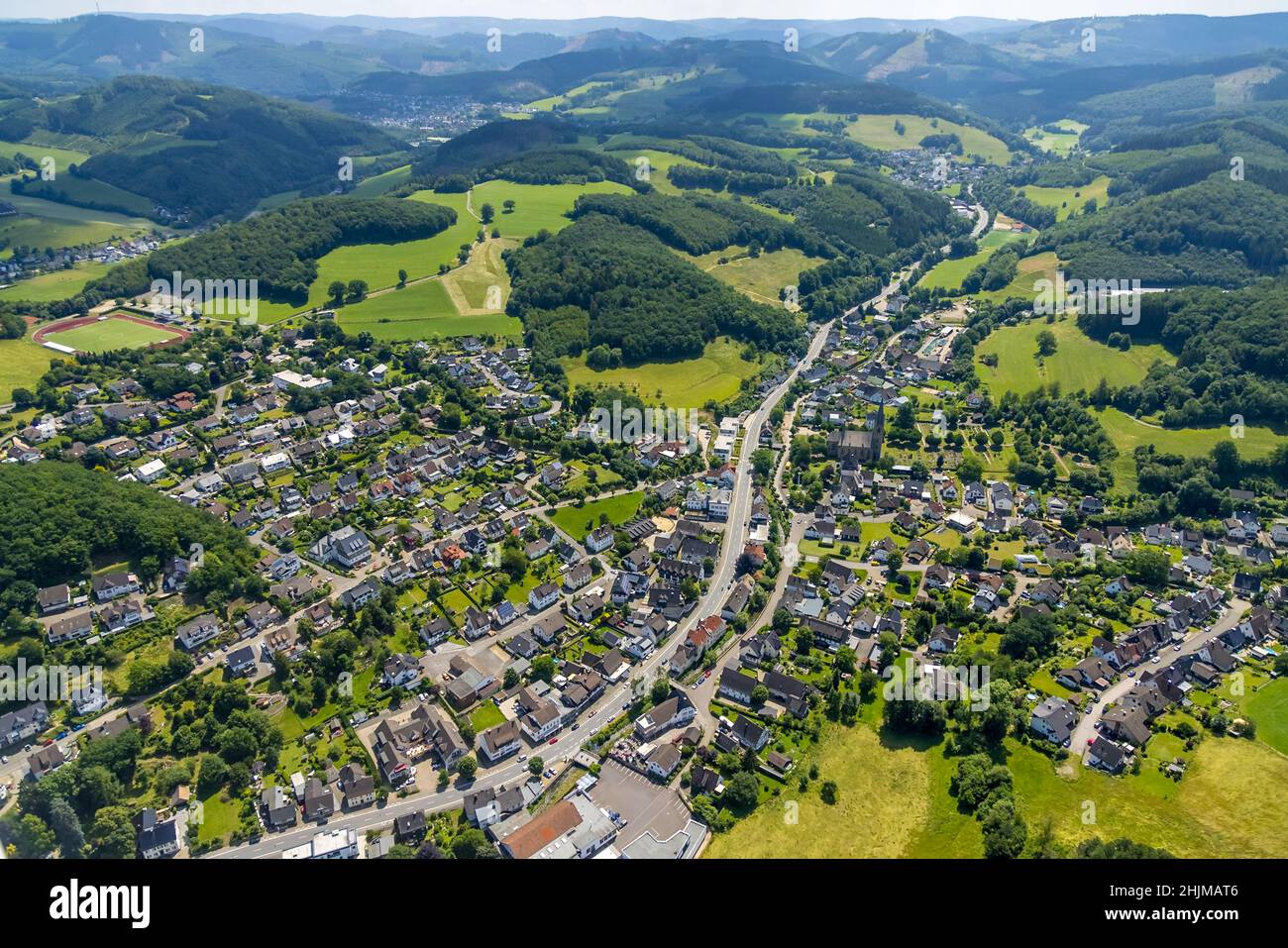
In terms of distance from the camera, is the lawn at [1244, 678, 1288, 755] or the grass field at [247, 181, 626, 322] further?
the grass field at [247, 181, 626, 322]

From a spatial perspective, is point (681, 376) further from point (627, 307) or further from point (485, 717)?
point (485, 717)

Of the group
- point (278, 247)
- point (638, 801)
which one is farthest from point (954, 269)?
point (638, 801)

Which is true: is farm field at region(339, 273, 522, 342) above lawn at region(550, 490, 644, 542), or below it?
above

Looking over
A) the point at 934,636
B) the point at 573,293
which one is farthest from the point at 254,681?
the point at 573,293

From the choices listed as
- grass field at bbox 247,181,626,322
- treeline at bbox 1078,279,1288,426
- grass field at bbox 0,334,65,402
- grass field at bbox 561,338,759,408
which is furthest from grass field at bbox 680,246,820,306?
grass field at bbox 0,334,65,402

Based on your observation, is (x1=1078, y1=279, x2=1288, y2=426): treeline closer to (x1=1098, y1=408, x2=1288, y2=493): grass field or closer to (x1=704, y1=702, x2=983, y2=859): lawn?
(x1=1098, y1=408, x2=1288, y2=493): grass field

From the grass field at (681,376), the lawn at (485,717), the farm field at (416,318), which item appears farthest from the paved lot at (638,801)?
the farm field at (416,318)

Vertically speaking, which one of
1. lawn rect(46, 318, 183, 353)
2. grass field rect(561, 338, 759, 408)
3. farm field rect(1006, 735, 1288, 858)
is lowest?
farm field rect(1006, 735, 1288, 858)
